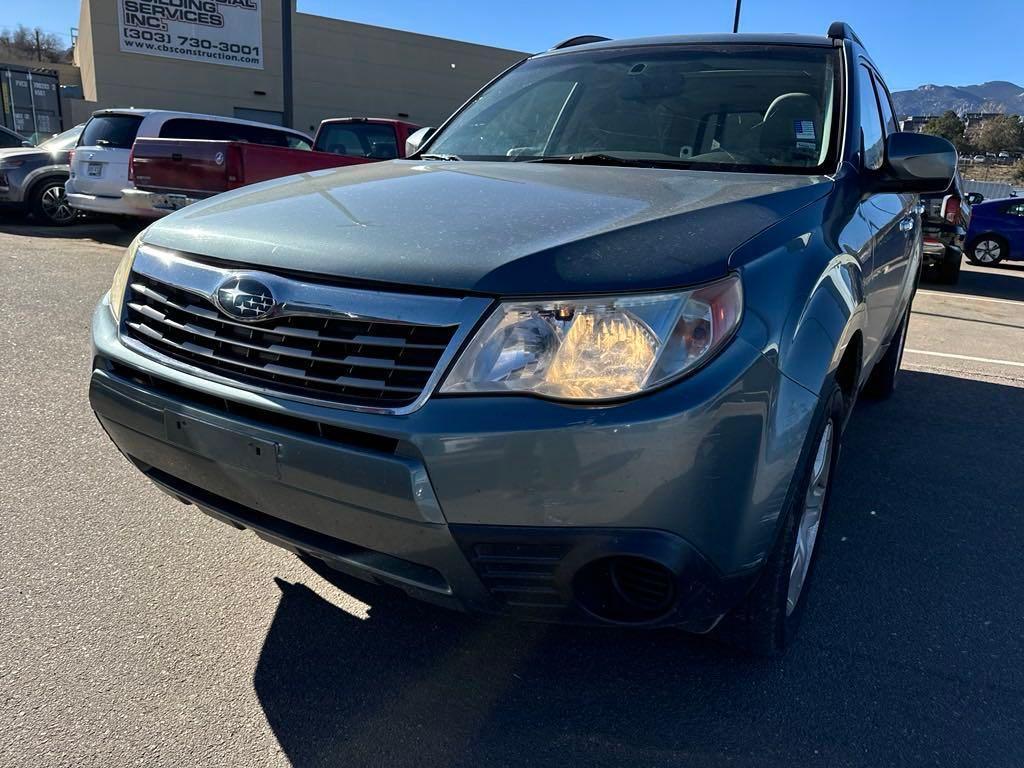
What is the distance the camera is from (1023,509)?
358 centimetres

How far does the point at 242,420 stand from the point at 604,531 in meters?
0.87

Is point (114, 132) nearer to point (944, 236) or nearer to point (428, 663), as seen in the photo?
point (428, 663)

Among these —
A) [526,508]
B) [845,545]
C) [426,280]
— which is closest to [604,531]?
[526,508]

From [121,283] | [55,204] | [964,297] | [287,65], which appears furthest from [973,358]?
[287,65]

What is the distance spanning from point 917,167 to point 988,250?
1529 centimetres

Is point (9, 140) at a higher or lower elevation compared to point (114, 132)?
A: lower

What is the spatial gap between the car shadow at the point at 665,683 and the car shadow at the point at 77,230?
33.0ft

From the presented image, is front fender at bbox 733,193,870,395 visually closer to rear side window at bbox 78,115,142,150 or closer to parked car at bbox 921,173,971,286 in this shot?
parked car at bbox 921,173,971,286

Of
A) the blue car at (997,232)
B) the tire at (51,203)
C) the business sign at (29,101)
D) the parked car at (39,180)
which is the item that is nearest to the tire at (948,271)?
the blue car at (997,232)

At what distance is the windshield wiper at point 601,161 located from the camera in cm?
285

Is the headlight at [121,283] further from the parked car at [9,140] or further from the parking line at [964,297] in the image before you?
the parked car at [9,140]

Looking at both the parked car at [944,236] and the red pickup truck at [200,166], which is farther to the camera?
the parked car at [944,236]

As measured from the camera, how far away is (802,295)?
6.46 feet

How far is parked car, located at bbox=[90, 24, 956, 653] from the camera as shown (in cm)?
169
